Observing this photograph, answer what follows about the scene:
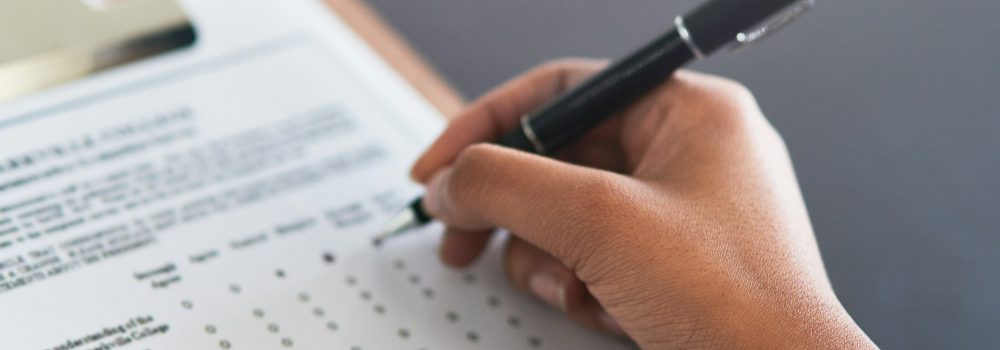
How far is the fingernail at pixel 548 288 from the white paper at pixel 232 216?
0.01 metres

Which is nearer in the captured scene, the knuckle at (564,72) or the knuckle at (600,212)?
the knuckle at (600,212)

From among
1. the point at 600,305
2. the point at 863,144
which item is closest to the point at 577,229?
the point at 600,305

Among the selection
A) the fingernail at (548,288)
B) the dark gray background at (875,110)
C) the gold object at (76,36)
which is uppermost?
the gold object at (76,36)

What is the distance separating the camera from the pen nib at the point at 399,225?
1.80ft

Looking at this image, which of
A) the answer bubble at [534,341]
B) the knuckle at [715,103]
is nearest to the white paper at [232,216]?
the answer bubble at [534,341]

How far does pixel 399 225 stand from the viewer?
21.5 inches

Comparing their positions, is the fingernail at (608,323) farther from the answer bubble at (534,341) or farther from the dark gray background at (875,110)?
the dark gray background at (875,110)

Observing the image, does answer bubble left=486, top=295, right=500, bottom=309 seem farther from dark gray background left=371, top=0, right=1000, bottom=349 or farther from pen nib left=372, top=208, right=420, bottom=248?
dark gray background left=371, top=0, right=1000, bottom=349

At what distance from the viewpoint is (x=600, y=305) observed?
52cm

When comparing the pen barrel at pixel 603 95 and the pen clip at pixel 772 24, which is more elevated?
the pen barrel at pixel 603 95

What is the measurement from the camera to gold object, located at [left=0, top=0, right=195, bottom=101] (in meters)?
0.56

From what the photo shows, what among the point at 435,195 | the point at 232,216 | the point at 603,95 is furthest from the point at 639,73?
the point at 232,216

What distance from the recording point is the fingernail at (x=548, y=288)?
514 millimetres

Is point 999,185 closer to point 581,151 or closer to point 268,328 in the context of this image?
point 581,151
